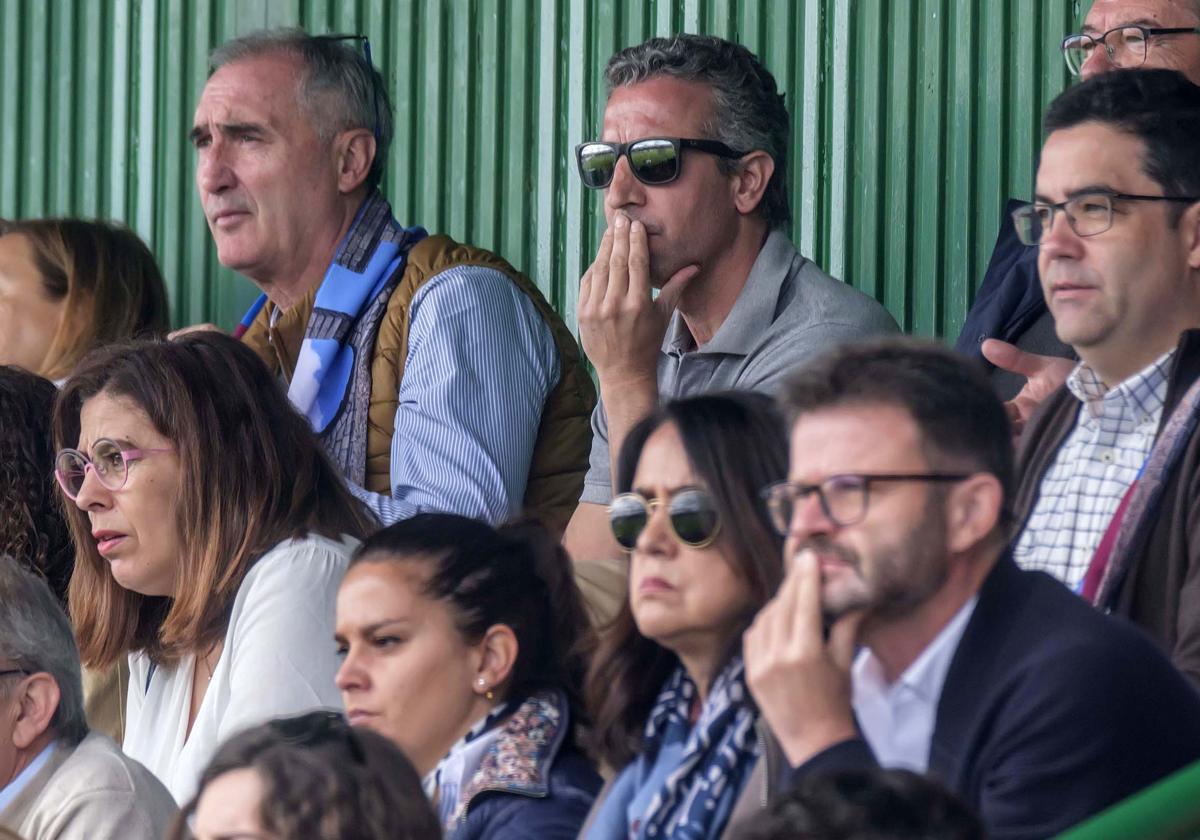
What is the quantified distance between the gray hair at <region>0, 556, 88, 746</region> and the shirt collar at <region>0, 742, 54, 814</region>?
40mm

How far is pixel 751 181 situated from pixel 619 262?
40 cm

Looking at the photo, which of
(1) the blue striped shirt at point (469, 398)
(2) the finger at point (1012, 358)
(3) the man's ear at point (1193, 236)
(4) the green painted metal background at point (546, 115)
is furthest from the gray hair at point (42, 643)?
(4) the green painted metal background at point (546, 115)

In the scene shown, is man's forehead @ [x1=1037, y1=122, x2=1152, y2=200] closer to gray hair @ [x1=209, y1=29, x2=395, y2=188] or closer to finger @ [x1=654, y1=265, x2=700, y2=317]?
finger @ [x1=654, y1=265, x2=700, y2=317]

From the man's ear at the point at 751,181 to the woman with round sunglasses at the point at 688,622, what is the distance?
1688 mm

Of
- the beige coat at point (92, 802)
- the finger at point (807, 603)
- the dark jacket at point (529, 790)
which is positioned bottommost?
the beige coat at point (92, 802)

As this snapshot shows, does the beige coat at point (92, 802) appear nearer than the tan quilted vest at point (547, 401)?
Yes

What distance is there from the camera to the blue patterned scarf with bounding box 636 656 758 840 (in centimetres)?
297

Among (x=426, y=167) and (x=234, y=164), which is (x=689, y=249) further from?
(x=426, y=167)

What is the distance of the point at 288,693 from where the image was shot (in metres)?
4.02

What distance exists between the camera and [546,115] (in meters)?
6.32

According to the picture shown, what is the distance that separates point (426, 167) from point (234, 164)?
1064mm

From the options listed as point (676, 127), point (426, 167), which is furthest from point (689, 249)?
point (426, 167)

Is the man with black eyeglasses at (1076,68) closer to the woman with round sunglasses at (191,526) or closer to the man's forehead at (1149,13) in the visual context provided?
the man's forehead at (1149,13)

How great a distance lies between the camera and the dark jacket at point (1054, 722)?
8.90 feet
